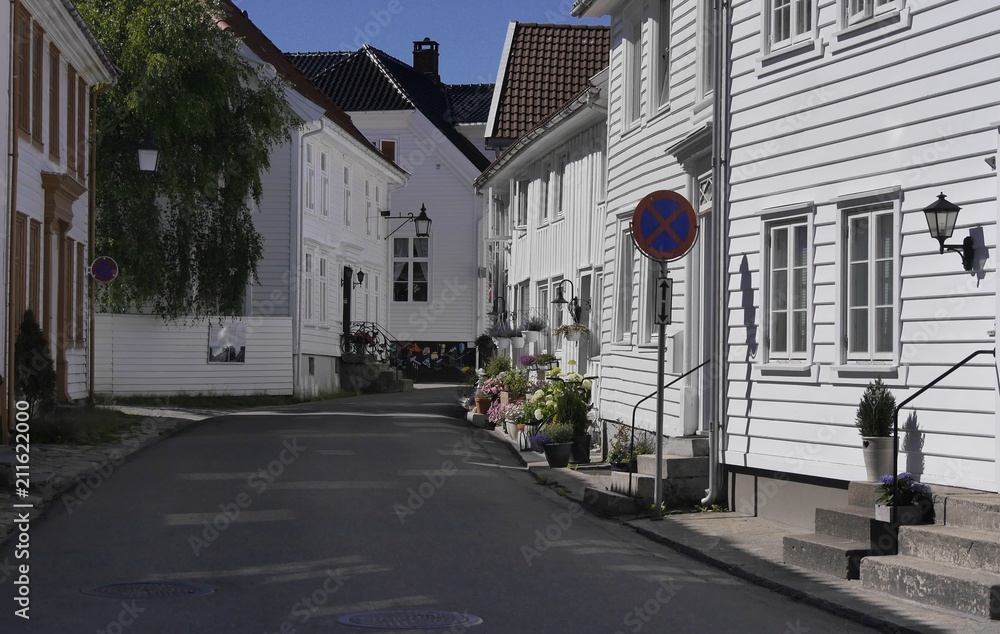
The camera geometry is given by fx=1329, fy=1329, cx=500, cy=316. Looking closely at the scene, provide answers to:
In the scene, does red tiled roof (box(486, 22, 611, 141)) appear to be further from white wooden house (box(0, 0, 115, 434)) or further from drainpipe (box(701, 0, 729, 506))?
drainpipe (box(701, 0, 729, 506))

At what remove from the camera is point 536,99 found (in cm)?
3247

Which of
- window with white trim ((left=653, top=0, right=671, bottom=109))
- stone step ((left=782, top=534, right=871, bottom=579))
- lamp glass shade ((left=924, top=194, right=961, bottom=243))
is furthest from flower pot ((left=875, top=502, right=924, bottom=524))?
window with white trim ((left=653, top=0, right=671, bottom=109))

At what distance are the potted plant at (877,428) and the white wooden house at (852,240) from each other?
176mm

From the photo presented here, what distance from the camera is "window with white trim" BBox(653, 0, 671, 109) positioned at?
17328mm

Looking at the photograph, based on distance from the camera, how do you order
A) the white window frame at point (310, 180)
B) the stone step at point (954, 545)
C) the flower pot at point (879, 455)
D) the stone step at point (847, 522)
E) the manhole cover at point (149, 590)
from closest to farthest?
1. the manhole cover at point (149, 590)
2. the stone step at point (954, 545)
3. the stone step at point (847, 522)
4. the flower pot at point (879, 455)
5. the white window frame at point (310, 180)

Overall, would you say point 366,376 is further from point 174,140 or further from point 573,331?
point 573,331

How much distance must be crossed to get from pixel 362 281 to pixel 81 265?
1854 cm

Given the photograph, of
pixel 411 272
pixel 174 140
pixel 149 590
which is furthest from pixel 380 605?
pixel 411 272

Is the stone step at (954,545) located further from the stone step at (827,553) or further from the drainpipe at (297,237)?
the drainpipe at (297,237)

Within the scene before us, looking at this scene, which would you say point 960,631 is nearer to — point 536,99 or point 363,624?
point 363,624

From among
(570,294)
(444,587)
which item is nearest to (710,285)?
(444,587)

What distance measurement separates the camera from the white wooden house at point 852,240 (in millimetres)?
10188

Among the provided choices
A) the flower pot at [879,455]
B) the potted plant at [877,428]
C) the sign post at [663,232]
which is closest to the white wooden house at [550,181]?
the sign post at [663,232]

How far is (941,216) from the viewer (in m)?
10.1
